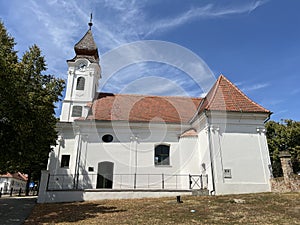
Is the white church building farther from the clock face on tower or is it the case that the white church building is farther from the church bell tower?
the clock face on tower

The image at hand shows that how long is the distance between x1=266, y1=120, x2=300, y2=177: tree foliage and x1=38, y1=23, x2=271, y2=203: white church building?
56.2 feet

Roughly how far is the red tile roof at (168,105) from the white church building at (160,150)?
9 centimetres

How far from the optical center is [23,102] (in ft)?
39.5

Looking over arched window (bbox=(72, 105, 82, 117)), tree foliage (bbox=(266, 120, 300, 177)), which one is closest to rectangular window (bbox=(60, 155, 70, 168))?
arched window (bbox=(72, 105, 82, 117))

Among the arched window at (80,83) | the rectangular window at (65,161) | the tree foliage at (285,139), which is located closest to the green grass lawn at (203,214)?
the rectangular window at (65,161)

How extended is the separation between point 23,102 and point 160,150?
11.8 meters

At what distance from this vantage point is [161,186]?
18.8 meters

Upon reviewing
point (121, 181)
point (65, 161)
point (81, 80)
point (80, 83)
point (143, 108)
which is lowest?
point (121, 181)

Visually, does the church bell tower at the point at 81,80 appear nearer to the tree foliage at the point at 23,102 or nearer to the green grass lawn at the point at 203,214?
the tree foliage at the point at 23,102

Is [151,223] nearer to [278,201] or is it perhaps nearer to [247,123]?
[278,201]

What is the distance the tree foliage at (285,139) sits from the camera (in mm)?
31302

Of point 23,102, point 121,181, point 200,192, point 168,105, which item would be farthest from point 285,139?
point 23,102

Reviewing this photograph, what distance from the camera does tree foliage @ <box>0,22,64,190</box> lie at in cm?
1155

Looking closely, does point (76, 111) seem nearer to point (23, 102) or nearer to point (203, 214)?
point (23, 102)
